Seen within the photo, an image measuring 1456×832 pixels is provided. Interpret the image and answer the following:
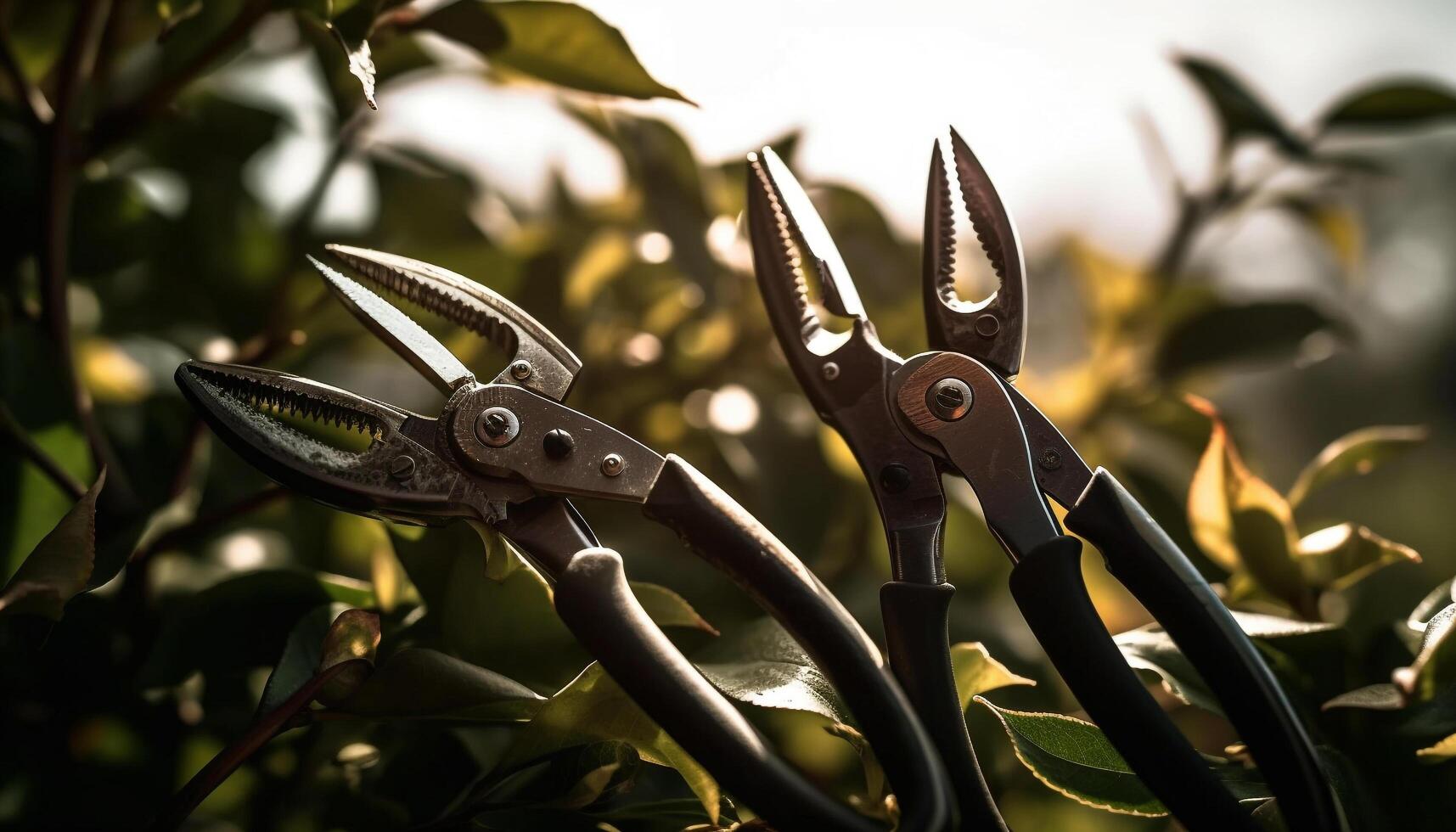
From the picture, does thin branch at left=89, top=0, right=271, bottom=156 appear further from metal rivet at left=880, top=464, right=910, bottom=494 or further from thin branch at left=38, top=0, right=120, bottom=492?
metal rivet at left=880, top=464, right=910, bottom=494

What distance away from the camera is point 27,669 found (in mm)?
459

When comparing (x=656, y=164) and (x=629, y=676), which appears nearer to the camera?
(x=629, y=676)

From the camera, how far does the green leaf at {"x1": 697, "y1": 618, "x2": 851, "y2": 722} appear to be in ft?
1.28

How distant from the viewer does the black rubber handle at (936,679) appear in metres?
0.39

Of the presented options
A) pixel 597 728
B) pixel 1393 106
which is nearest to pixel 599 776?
pixel 597 728

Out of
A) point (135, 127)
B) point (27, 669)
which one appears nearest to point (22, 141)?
point (135, 127)

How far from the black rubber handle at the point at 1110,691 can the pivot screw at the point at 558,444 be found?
0.20m

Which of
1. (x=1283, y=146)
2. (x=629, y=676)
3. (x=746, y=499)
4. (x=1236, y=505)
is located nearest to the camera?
(x=629, y=676)

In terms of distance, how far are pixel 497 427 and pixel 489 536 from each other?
0.16ft

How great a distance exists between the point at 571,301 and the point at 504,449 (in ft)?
1.18

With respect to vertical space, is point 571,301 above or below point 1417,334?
above

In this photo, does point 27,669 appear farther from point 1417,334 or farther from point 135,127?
point 1417,334

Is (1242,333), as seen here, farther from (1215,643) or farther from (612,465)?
(612,465)

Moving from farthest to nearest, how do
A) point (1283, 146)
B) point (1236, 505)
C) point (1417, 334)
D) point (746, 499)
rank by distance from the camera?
point (1417, 334), point (1283, 146), point (746, 499), point (1236, 505)
